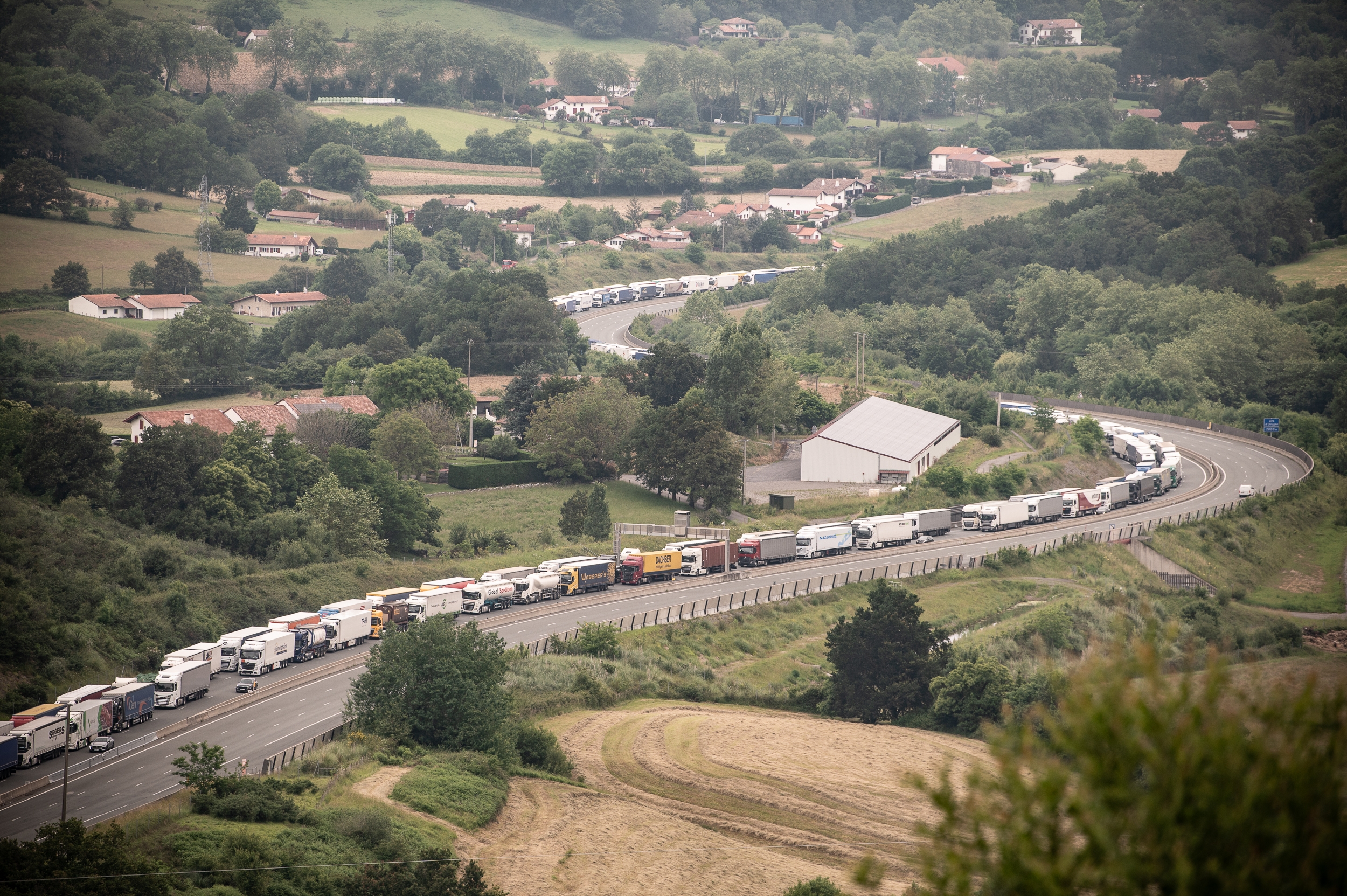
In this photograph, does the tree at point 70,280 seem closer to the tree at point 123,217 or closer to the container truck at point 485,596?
the tree at point 123,217

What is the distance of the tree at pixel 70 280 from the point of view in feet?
383

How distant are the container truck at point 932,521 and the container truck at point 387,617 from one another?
105 feet

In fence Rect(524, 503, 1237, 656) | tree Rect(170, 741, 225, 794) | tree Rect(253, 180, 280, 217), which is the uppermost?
tree Rect(253, 180, 280, 217)

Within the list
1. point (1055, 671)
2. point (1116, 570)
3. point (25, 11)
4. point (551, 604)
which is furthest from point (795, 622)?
point (25, 11)

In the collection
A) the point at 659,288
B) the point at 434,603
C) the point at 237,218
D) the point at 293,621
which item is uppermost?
the point at 237,218

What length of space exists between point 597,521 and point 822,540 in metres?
13.3

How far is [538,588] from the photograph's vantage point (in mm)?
61219

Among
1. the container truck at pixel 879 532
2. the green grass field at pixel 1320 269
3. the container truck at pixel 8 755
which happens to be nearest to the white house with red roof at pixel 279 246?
the container truck at pixel 879 532

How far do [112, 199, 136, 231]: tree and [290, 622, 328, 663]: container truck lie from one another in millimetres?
99745

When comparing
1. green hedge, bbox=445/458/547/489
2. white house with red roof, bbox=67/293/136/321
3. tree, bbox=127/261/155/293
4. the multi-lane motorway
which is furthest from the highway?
tree, bbox=127/261/155/293

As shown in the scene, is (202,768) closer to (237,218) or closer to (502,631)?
(502,631)

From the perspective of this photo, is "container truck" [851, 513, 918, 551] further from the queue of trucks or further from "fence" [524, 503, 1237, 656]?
the queue of trucks

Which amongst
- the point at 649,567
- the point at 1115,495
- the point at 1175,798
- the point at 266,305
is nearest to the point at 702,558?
the point at 649,567

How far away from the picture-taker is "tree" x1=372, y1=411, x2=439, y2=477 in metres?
79.8
